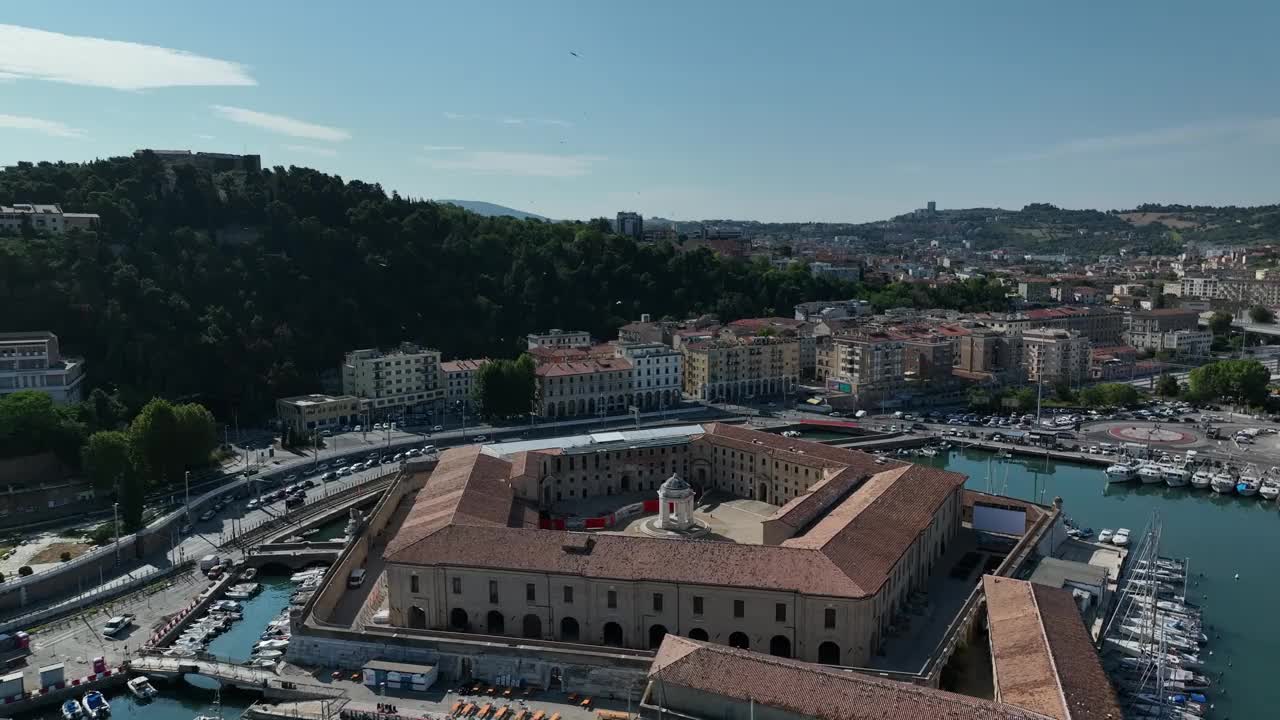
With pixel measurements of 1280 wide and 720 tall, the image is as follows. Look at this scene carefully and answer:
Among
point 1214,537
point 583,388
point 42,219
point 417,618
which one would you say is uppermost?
point 42,219

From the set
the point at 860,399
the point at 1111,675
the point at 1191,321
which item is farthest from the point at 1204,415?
the point at 1111,675

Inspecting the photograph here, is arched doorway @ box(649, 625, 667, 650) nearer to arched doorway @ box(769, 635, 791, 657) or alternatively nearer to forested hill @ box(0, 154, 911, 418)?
arched doorway @ box(769, 635, 791, 657)

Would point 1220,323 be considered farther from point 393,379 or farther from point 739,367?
point 393,379

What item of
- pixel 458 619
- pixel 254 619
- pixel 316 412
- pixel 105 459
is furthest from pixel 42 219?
pixel 458 619

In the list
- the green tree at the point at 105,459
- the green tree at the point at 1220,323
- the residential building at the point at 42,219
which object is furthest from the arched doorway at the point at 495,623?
the green tree at the point at 1220,323

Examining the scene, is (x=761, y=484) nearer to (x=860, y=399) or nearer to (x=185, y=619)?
(x=185, y=619)

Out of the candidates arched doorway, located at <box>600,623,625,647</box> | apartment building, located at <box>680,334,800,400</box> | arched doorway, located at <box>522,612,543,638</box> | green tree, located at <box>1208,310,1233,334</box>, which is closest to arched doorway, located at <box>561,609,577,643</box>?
arched doorway, located at <box>522,612,543,638</box>

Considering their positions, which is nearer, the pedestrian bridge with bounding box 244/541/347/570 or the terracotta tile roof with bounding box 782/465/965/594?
A: the terracotta tile roof with bounding box 782/465/965/594

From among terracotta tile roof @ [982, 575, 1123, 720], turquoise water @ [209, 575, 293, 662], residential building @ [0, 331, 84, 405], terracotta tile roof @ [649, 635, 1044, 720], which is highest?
residential building @ [0, 331, 84, 405]
